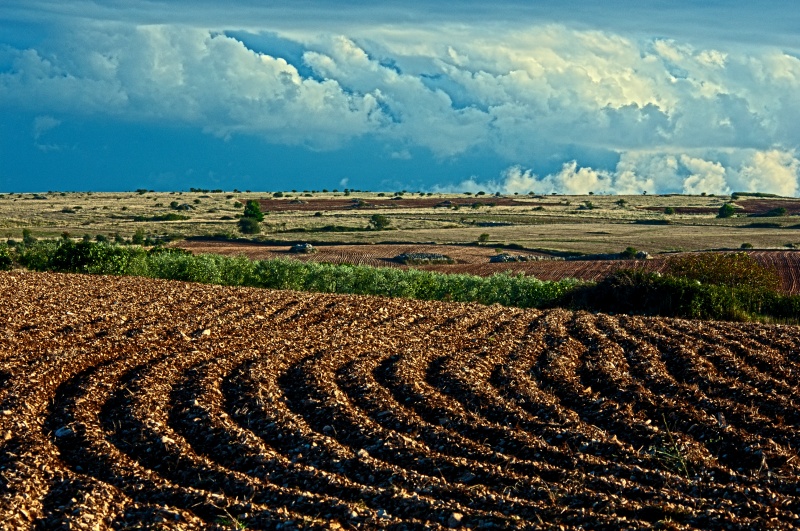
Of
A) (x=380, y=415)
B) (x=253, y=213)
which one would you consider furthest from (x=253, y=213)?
(x=380, y=415)

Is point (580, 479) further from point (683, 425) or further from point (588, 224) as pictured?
point (588, 224)

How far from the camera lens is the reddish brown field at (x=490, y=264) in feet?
135

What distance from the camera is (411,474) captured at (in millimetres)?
9719

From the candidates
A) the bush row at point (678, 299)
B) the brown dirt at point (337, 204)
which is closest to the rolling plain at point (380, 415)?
the bush row at point (678, 299)

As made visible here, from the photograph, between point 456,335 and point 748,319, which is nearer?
point 456,335

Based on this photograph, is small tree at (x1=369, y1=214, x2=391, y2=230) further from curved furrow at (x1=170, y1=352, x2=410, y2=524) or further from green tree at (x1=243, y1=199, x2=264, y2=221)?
curved furrow at (x1=170, y1=352, x2=410, y2=524)

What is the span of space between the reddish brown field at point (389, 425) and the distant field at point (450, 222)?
155 feet

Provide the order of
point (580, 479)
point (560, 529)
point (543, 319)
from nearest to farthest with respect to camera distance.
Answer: point (560, 529) < point (580, 479) < point (543, 319)

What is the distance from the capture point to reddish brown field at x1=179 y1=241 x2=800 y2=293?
41.0 m

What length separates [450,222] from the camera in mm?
95375

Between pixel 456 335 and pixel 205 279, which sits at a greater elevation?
pixel 205 279

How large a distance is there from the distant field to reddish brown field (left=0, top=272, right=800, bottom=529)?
155ft

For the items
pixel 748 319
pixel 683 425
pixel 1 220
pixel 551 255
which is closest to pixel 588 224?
pixel 551 255

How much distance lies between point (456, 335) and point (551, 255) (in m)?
42.9
